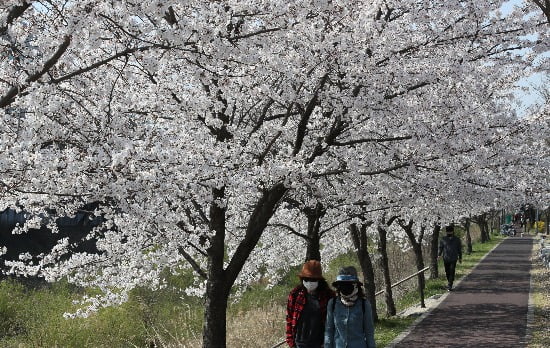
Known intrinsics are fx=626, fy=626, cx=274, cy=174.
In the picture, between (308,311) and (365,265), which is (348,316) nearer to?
(308,311)

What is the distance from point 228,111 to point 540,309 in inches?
381

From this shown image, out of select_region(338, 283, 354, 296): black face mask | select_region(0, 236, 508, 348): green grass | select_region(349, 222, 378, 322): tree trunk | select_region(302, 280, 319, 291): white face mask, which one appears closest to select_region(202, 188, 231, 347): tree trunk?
select_region(302, 280, 319, 291): white face mask

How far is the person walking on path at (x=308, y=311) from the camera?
6418 millimetres

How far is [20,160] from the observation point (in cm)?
521

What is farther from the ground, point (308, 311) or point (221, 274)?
point (221, 274)

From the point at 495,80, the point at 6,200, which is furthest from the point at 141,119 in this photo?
the point at 495,80

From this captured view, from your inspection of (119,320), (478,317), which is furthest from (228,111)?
(119,320)

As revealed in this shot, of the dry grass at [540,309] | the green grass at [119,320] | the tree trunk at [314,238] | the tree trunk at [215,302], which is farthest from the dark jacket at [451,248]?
the tree trunk at [215,302]

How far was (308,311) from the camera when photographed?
6469 millimetres

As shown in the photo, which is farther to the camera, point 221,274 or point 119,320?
point 119,320

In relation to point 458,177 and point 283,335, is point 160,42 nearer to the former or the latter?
point 458,177

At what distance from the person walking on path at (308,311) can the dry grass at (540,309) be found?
19.3 ft

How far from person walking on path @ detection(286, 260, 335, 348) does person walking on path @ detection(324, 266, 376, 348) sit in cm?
28

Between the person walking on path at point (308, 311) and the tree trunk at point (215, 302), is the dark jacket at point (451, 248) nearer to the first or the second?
the tree trunk at point (215, 302)
